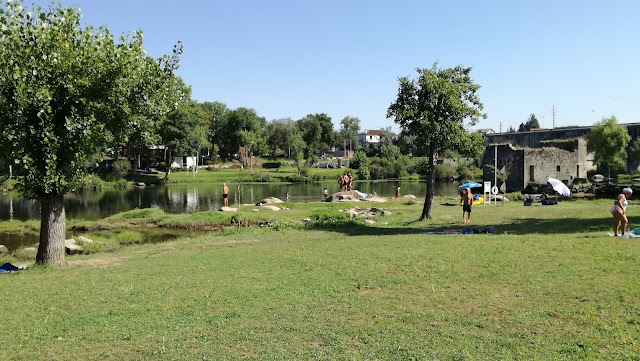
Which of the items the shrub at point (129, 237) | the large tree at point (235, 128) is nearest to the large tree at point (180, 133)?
the large tree at point (235, 128)

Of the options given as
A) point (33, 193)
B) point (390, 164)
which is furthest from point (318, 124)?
point (33, 193)

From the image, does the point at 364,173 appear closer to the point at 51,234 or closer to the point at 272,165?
the point at 272,165

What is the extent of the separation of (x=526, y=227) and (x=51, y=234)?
60.4 feet

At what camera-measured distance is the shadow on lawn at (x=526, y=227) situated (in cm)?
1883

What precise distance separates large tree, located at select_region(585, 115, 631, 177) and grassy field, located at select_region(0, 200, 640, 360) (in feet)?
203

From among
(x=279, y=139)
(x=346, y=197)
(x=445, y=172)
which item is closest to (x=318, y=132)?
(x=279, y=139)

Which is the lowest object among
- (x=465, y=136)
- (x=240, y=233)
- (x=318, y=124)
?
(x=240, y=233)

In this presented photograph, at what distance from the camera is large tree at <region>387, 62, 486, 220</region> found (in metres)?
23.2

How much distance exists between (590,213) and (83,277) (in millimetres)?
23972

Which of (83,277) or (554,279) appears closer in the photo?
(554,279)

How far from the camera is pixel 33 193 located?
50.6 ft

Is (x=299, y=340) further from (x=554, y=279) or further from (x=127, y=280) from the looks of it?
(x=127, y=280)

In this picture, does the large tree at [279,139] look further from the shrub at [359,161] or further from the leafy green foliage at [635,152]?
the leafy green foliage at [635,152]

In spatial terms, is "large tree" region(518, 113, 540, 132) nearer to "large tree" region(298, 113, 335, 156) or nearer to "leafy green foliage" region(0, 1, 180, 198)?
"large tree" region(298, 113, 335, 156)
